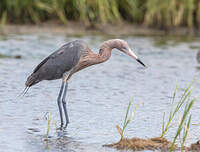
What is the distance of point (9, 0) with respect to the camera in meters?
14.4

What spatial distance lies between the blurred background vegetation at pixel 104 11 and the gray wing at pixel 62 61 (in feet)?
23.5

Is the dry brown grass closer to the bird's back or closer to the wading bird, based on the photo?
the wading bird

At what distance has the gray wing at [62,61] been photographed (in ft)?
24.0

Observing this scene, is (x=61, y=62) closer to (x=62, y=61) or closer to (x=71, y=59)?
(x=62, y=61)

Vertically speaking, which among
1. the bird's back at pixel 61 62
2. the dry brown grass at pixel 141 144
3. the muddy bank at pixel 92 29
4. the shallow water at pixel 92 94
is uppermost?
the bird's back at pixel 61 62

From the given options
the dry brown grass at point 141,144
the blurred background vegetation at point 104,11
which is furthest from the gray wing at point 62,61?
the blurred background vegetation at point 104,11

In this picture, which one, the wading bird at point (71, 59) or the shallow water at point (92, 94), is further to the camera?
the wading bird at point (71, 59)

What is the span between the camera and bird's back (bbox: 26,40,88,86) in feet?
24.0

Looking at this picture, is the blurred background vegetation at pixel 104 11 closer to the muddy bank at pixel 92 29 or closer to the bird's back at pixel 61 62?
the muddy bank at pixel 92 29

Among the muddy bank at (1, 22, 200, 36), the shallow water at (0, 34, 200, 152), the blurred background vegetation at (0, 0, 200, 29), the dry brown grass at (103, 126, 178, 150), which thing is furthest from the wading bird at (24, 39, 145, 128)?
the muddy bank at (1, 22, 200, 36)

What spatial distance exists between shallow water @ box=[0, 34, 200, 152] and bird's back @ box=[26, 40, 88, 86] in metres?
0.50

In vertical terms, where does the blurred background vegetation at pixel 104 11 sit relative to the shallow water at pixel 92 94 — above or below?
above

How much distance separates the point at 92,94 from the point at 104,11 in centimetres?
636

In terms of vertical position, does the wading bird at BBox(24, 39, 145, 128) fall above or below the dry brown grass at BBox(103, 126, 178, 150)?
above
